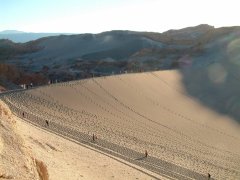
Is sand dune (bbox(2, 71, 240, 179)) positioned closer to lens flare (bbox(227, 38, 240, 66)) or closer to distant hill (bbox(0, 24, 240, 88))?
lens flare (bbox(227, 38, 240, 66))

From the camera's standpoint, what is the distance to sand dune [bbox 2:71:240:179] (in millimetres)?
21484

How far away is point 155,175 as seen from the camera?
1783 centimetres

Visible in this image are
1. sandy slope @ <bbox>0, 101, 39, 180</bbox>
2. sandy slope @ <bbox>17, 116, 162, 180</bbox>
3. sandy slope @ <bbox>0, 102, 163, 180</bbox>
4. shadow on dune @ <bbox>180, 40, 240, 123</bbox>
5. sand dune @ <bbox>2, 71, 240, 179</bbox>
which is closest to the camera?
sandy slope @ <bbox>0, 101, 39, 180</bbox>

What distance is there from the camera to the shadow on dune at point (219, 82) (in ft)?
128

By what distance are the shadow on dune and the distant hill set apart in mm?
377

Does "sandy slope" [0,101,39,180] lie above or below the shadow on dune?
above

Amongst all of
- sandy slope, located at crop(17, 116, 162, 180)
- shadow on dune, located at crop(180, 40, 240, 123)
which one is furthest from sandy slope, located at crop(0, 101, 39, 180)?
shadow on dune, located at crop(180, 40, 240, 123)

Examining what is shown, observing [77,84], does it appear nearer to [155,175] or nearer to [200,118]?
[200,118]

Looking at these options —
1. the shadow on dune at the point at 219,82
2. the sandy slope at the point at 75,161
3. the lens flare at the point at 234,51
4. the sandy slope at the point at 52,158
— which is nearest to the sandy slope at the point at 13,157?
the sandy slope at the point at 52,158

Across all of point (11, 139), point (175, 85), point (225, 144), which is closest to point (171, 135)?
point (225, 144)

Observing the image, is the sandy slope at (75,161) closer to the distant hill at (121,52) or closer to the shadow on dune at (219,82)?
the shadow on dune at (219,82)

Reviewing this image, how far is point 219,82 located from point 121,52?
39.0 m

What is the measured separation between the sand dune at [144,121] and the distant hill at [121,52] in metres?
13.1

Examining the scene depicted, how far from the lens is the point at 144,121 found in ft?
101
